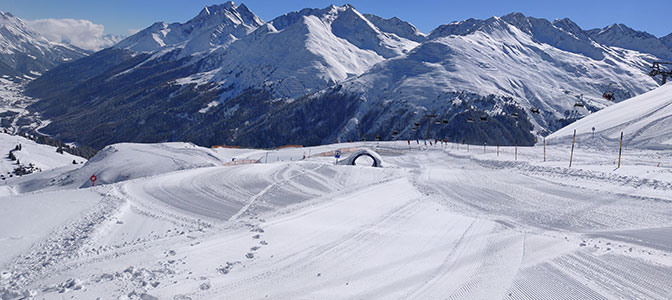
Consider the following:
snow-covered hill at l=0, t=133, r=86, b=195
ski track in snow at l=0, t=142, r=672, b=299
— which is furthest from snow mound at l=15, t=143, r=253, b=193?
snow-covered hill at l=0, t=133, r=86, b=195

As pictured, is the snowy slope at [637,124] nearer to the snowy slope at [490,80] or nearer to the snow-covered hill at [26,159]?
the snowy slope at [490,80]

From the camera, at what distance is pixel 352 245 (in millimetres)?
12750

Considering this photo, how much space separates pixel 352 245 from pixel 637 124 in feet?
159

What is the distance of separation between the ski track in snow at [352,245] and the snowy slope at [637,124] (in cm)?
2465

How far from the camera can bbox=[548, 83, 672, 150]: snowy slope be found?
4088cm

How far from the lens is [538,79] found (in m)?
166

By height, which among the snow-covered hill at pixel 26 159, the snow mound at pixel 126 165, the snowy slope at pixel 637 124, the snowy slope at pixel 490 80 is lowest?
the snow-covered hill at pixel 26 159

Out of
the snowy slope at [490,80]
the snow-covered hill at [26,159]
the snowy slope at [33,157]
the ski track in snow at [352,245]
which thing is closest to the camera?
the ski track in snow at [352,245]

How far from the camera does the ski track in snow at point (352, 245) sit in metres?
9.39

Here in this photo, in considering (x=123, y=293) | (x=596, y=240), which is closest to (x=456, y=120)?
(x=596, y=240)

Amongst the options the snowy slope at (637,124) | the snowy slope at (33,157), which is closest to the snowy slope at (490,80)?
the snowy slope at (637,124)

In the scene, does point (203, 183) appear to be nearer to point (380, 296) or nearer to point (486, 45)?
point (380, 296)

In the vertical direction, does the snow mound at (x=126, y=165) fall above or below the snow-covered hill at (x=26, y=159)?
above

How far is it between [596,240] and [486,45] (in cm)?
19770
